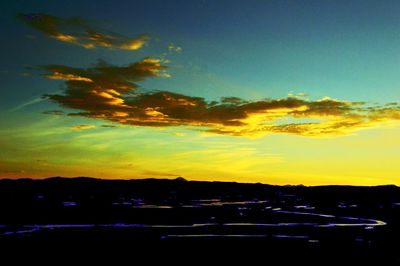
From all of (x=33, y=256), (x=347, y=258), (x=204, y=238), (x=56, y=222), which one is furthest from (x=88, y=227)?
(x=347, y=258)

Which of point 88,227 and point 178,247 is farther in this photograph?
point 88,227

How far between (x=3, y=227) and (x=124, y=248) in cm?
1470

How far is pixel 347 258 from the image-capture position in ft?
74.4

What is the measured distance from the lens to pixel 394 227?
38156 millimetres

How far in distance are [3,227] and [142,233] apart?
11511 millimetres

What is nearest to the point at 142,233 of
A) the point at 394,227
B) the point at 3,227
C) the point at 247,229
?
the point at 247,229

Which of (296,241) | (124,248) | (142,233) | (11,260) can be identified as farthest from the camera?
(142,233)

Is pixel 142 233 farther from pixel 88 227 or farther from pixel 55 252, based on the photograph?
pixel 55 252

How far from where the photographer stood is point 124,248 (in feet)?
83.6

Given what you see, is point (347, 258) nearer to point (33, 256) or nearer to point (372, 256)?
point (372, 256)

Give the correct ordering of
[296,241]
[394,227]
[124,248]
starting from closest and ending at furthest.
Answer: [124,248] < [296,241] < [394,227]

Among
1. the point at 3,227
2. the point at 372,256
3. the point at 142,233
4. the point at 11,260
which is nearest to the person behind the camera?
the point at 11,260

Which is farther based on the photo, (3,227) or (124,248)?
(3,227)

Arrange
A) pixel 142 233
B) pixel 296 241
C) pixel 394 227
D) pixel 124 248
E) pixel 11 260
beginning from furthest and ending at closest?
pixel 394 227
pixel 142 233
pixel 296 241
pixel 124 248
pixel 11 260
